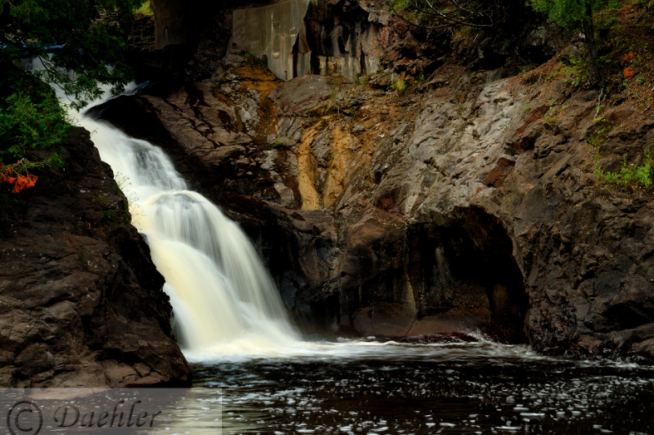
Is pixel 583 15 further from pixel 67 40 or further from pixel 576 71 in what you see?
pixel 67 40

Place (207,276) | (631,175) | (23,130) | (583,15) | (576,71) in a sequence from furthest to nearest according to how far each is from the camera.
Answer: (207,276) < (576,71) < (583,15) < (631,175) < (23,130)

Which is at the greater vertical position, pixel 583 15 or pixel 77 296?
pixel 583 15

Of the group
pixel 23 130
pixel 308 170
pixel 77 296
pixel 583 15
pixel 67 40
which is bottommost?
pixel 77 296

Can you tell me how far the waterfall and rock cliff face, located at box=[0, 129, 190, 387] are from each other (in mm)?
1427

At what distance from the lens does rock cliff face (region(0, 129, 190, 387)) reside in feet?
23.6

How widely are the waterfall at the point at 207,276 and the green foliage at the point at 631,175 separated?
7.07 meters

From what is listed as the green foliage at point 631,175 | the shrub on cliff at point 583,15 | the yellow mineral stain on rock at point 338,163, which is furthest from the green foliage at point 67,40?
the green foliage at point 631,175

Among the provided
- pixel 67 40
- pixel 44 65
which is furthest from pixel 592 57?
pixel 44 65

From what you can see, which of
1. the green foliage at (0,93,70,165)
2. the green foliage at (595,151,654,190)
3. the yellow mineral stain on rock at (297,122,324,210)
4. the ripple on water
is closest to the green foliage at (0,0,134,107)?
the green foliage at (0,93,70,165)

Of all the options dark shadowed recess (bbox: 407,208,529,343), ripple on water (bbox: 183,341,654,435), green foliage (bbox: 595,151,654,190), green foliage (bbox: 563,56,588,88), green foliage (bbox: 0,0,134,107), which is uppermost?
green foliage (bbox: 0,0,134,107)

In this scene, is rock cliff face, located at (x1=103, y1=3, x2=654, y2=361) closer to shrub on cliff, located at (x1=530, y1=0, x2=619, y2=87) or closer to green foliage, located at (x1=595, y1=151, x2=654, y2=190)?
green foliage, located at (x1=595, y1=151, x2=654, y2=190)

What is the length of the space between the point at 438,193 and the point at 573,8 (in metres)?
4.81

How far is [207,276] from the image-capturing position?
42.8 feet

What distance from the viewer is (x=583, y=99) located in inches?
481
